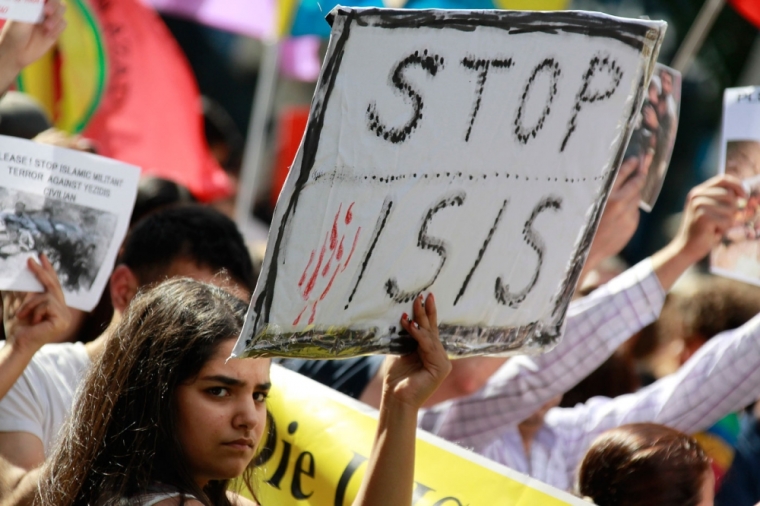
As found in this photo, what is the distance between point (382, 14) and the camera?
5.05 ft

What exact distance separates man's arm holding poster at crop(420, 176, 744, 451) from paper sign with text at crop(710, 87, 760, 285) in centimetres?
5

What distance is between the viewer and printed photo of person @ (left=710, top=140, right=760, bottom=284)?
2807 mm

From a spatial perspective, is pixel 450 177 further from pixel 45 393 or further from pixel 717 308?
pixel 717 308

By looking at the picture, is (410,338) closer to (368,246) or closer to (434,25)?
(368,246)

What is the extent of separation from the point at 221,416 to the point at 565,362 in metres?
1.18

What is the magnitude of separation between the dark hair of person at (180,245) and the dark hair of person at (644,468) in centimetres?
103

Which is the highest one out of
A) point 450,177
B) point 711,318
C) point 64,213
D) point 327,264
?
point 450,177

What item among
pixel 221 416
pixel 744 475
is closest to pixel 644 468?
pixel 221 416

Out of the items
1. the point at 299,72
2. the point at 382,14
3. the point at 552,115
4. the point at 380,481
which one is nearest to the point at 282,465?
the point at 380,481

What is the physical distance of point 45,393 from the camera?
224 centimetres

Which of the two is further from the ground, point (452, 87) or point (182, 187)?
point (452, 87)

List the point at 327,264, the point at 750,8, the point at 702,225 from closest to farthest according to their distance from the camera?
the point at 327,264
the point at 702,225
the point at 750,8

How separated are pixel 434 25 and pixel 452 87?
110 millimetres

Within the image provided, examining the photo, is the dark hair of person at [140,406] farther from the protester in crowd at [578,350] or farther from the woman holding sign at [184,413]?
the protester in crowd at [578,350]
